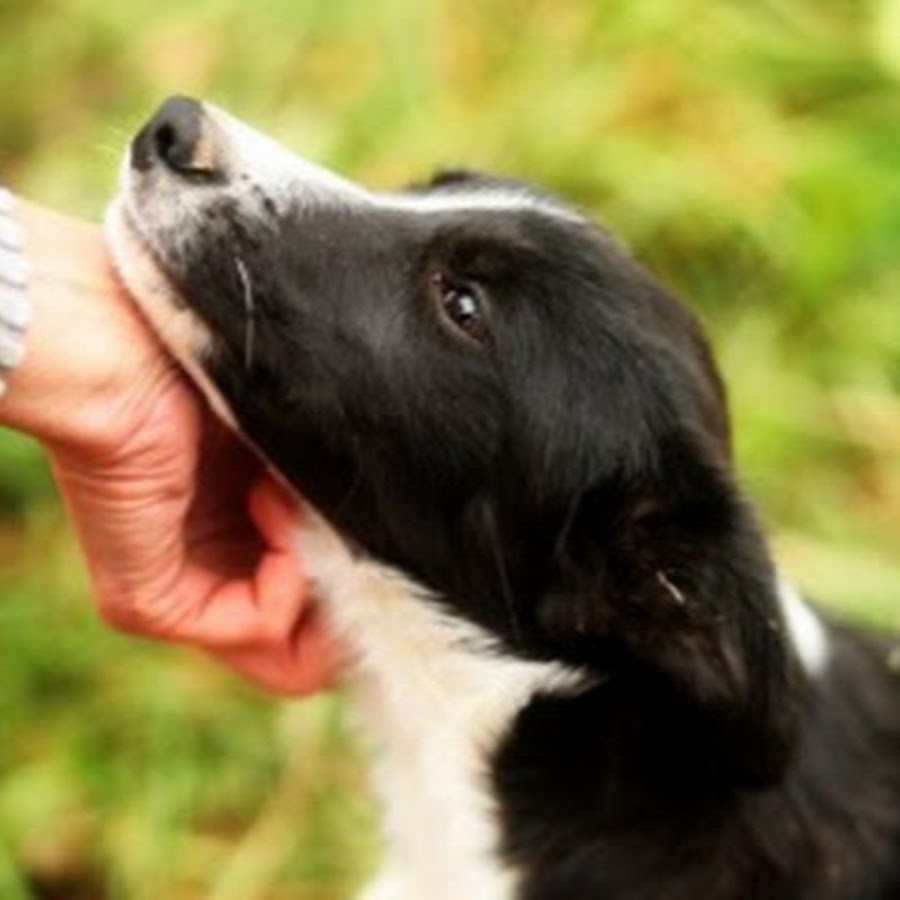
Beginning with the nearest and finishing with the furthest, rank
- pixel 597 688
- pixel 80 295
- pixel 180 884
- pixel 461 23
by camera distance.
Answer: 1. pixel 80 295
2. pixel 597 688
3. pixel 180 884
4. pixel 461 23

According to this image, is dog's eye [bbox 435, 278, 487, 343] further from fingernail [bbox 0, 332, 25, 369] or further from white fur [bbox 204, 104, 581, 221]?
fingernail [bbox 0, 332, 25, 369]

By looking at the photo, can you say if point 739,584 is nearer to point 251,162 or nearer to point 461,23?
point 251,162

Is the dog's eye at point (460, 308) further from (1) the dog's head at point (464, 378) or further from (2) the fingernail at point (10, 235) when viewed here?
(2) the fingernail at point (10, 235)

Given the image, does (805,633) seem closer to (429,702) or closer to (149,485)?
(429,702)

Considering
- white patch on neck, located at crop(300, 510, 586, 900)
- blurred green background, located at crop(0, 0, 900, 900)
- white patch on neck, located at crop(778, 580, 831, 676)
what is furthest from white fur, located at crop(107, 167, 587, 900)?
blurred green background, located at crop(0, 0, 900, 900)

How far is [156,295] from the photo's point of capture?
8.84 feet

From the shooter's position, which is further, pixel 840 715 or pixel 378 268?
pixel 840 715

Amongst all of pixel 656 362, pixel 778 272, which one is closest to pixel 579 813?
pixel 656 362

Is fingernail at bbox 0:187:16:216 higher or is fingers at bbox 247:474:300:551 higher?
fingernail at bbox 0:187:16:216

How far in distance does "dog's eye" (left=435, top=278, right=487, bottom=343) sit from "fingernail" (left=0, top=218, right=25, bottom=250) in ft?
1.62

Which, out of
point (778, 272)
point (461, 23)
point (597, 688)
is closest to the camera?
point (597, 688)

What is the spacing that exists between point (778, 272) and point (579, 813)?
2.22 metres

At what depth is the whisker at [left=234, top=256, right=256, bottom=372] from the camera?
2678 mm

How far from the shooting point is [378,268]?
2758 millimetres
